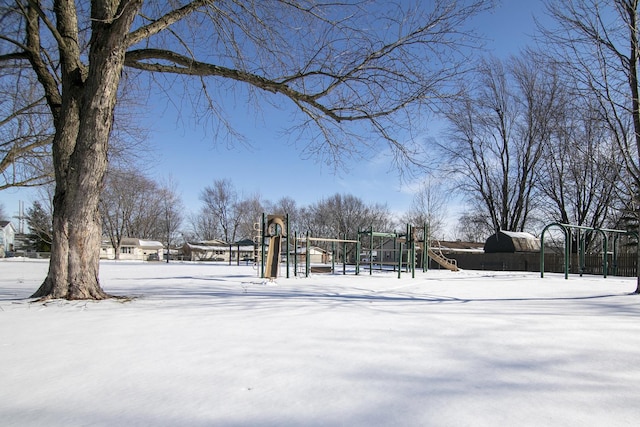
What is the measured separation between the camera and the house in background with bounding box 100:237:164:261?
190 feet

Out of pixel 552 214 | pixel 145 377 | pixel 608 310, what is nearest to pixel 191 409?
pixel 145 377

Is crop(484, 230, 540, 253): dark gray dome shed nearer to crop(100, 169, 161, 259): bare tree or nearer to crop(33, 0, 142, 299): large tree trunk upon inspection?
crop(33, 0, 142, 299): large tree trunk

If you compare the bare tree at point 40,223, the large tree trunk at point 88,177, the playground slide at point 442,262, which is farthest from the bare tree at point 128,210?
the large tree trunk at point 88,177

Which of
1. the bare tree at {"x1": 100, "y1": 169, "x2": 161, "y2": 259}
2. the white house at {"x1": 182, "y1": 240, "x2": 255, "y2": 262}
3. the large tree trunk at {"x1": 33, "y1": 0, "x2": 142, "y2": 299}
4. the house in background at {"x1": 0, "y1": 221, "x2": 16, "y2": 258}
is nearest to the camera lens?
the large tree trunk at {"x1": 33, "y1": 0, "x2": 142, "y2": 299}

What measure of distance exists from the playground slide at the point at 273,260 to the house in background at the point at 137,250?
164 ft

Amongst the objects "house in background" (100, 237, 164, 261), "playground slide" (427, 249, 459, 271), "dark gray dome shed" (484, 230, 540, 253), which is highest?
"dark gray dome shed" (484, 230, 540, 253)

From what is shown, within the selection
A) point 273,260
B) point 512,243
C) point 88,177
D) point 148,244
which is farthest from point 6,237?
point 88,177

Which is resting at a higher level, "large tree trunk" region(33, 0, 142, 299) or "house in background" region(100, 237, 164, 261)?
"large tree trunk" region(33, 0, 142, 299)

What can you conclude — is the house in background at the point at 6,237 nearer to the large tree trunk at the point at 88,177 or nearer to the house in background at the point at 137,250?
the house in background at the point at 137,250

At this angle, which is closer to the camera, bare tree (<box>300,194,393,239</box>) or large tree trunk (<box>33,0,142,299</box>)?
large tree trunk (<box>33,0,142,299</box>)

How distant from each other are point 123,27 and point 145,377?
5.53 metres

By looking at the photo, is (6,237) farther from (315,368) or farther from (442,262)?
(315,368)

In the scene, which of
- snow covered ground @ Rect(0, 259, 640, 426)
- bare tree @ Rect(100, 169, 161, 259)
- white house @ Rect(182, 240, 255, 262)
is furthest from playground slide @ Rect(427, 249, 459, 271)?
white house @ Rect(182, 240, 255, 262)

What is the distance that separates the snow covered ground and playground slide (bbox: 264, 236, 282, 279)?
703 centimetres
